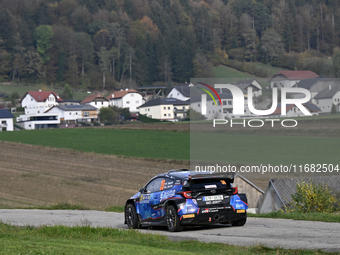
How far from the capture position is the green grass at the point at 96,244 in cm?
842

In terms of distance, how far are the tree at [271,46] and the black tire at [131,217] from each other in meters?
153

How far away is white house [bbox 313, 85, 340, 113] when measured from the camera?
21641mm

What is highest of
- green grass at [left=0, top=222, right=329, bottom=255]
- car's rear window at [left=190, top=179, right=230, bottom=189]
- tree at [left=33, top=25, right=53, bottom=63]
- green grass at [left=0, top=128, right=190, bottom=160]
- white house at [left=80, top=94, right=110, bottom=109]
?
tree at [left=33, top=25, right=53, bottom=63]

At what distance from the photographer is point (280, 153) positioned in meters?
23.5

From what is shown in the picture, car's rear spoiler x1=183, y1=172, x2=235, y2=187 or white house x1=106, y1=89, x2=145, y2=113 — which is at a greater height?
white house x1=106, y1=89, x2=145, y2=113

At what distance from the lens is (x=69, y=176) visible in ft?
139

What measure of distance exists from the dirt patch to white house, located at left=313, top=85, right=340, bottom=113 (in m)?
13.1

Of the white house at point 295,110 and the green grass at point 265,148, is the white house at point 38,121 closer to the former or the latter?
the green grass at point 265,148

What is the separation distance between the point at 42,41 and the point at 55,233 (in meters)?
190

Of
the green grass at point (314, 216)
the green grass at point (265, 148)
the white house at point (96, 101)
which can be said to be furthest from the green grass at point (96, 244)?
the white house at point (96, 101)

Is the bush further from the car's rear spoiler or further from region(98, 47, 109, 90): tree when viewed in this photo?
region(98, 47, 109, 90): tree

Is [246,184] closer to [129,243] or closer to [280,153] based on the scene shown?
[280,153]

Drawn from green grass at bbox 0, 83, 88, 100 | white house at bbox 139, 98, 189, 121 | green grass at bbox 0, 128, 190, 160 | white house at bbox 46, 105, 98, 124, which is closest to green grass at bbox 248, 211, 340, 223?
green grass at bbox 0, 128, 190, 160

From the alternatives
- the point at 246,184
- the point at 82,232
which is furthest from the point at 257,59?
the point at 82,232
